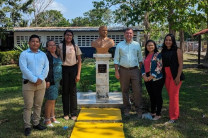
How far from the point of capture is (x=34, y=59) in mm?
4141

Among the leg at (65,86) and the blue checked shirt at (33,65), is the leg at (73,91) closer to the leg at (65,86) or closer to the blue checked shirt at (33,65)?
the leg at (65,86)

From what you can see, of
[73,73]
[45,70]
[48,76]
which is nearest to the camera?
[45,70]

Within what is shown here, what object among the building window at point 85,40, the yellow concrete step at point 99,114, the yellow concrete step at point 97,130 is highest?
the building window at point 85,40

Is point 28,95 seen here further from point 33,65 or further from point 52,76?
point 52,76

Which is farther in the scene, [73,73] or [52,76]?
[73,73]

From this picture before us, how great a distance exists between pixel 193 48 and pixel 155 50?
30186mm

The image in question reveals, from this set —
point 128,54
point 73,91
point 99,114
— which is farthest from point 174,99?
point 73,91

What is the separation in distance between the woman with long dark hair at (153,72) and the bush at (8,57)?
16.0 meters

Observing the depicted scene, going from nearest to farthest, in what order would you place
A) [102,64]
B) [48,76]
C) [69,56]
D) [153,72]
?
[48,76]
[153,72]
[69,56]
[102,64]

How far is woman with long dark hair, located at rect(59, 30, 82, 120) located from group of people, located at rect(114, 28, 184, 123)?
92cm

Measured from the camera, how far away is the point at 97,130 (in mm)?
4617

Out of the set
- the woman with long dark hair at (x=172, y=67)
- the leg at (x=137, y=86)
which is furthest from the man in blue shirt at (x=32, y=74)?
the woman with long dark hair at (x=172, y=67)

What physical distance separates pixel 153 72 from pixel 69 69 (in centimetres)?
176

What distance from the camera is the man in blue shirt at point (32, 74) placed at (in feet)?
13.3
